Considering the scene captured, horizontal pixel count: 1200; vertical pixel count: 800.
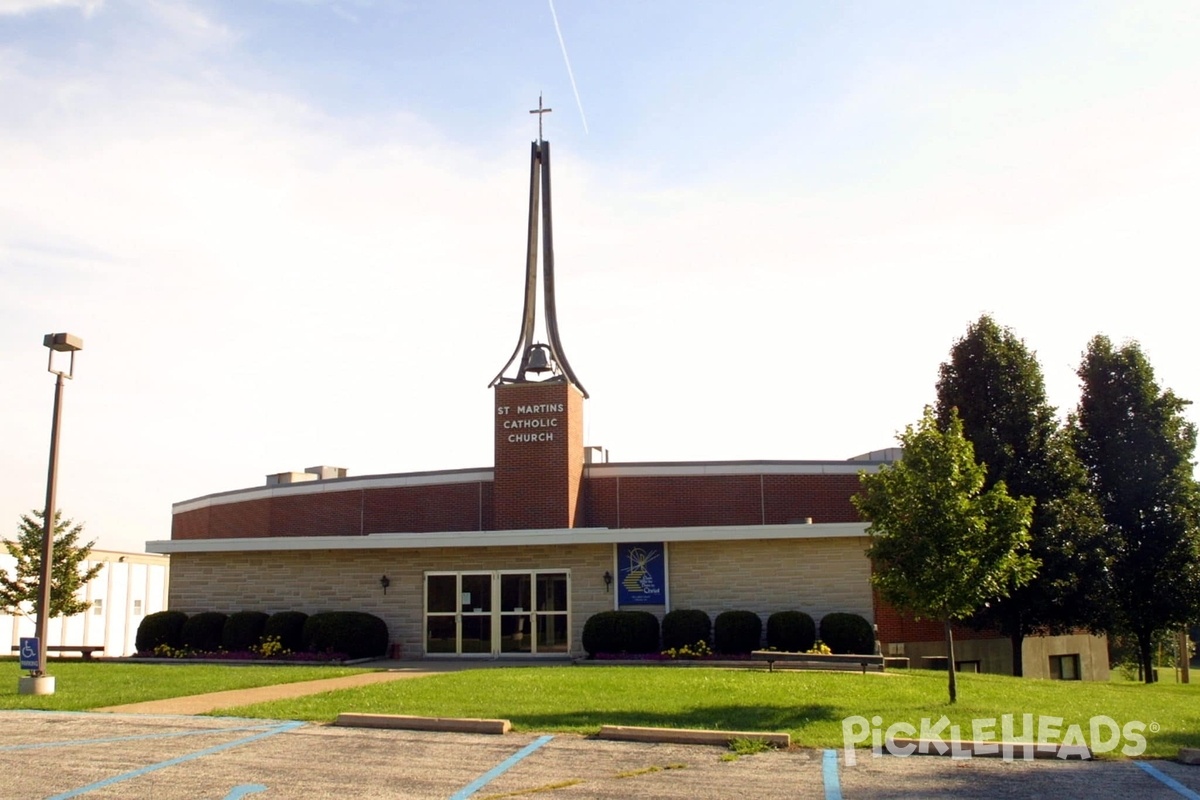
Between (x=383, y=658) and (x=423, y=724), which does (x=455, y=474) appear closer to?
(x=383, y=658)

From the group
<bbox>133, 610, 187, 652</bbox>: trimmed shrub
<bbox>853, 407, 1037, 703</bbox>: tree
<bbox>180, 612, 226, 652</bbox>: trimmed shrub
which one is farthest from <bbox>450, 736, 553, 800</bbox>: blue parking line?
<bbox>133, 610, 187, 652</bbox>: trimmed shrub

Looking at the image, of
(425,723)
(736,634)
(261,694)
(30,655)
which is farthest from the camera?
(736,634)

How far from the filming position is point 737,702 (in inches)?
554

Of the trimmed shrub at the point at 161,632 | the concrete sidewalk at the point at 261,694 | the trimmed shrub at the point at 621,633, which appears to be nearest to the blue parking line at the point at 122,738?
the concrete sidewalk at the point at 261,694

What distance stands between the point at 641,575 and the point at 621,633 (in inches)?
78.9

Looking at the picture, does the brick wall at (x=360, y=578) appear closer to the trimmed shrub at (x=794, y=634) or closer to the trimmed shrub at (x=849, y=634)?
the trimmed shrub at (x=794, y=634)

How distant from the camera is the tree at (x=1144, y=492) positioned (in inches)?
1101

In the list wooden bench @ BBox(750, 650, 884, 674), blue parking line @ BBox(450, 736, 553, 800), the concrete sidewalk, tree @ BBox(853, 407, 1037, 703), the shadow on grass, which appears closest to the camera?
blue parking line @ BBox(450, 736, 553, 800)

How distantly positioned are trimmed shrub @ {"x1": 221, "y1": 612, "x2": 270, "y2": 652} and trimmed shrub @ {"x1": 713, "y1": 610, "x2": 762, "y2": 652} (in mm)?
10858

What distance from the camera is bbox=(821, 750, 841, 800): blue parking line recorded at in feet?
29.1

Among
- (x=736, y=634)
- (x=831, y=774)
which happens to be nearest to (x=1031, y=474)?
(x=736, y=634)

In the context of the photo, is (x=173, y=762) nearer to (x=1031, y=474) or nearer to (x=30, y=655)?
(x=30, y=655)

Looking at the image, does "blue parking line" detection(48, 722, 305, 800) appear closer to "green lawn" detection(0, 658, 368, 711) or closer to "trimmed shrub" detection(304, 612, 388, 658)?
"green lawn" detection(0, 658, 368, 711)

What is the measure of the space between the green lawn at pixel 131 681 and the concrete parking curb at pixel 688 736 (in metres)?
7.16
